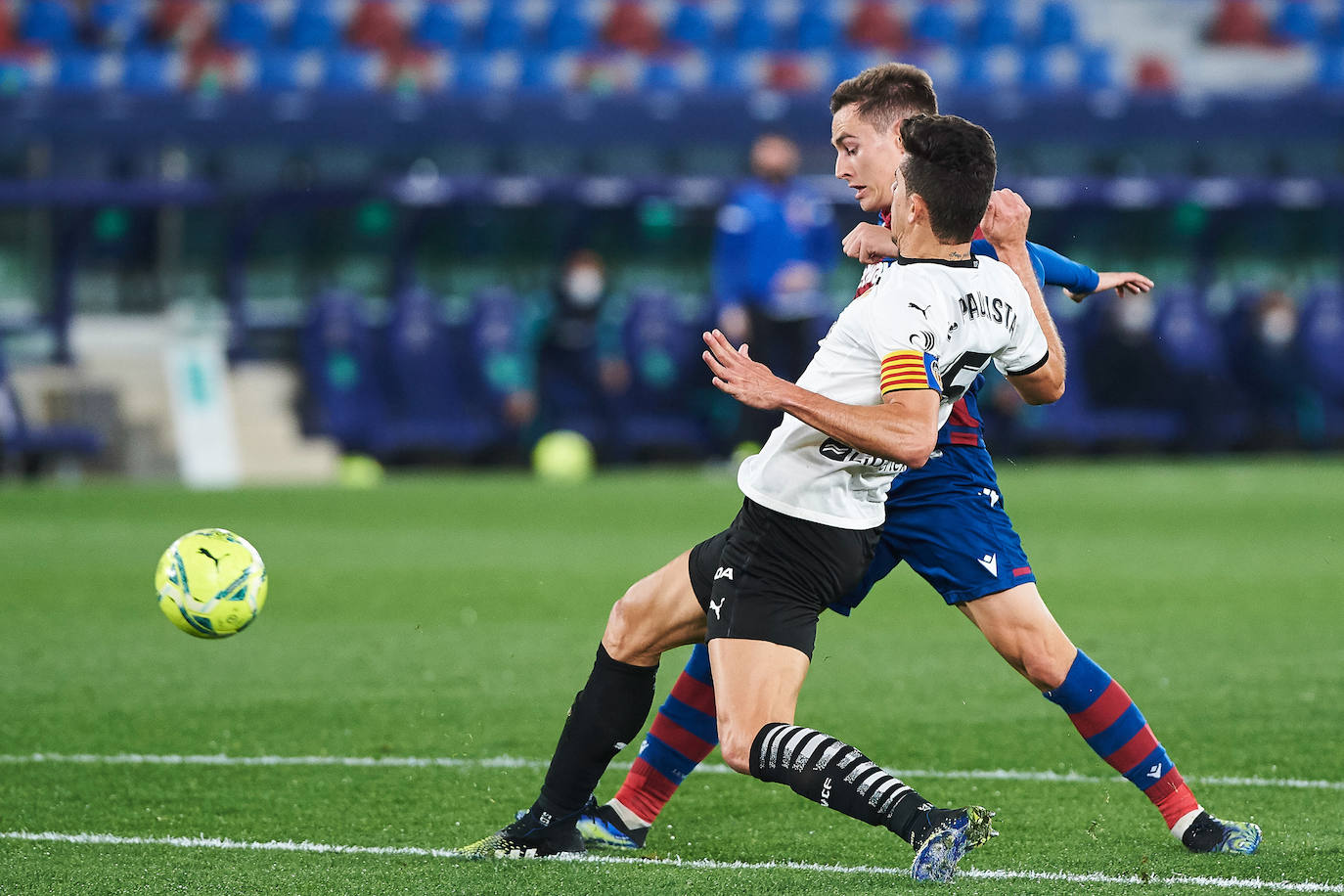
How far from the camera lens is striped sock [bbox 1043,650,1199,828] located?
4102 millimetres

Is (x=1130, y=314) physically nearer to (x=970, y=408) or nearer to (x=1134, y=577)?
(x=1134, y=577)

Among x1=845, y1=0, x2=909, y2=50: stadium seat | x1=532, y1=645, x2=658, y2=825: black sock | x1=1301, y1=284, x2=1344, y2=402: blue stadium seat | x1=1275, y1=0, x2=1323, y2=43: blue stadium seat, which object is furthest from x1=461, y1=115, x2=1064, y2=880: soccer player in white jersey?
x1=1275, y1=0, x2=1323, y2=43: blue stadium seat

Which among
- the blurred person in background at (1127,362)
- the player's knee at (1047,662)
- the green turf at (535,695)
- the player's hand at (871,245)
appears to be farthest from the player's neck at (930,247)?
the blurred person in background at (1127,362)

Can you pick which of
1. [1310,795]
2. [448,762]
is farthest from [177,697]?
[1310,795]

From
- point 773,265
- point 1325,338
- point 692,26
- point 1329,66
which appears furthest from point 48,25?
point 1329,66

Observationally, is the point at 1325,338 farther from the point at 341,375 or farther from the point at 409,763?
the point at 409,763

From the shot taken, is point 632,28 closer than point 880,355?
No

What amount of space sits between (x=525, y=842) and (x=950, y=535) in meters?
1.22

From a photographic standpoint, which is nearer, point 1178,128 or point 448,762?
point 448,762

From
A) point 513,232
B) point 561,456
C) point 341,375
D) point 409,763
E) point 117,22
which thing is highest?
point 117,22

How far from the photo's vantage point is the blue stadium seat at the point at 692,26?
21875 millimetres

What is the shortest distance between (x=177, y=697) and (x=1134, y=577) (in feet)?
17.5

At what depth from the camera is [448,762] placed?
5.29m

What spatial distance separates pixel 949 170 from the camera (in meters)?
3.67
